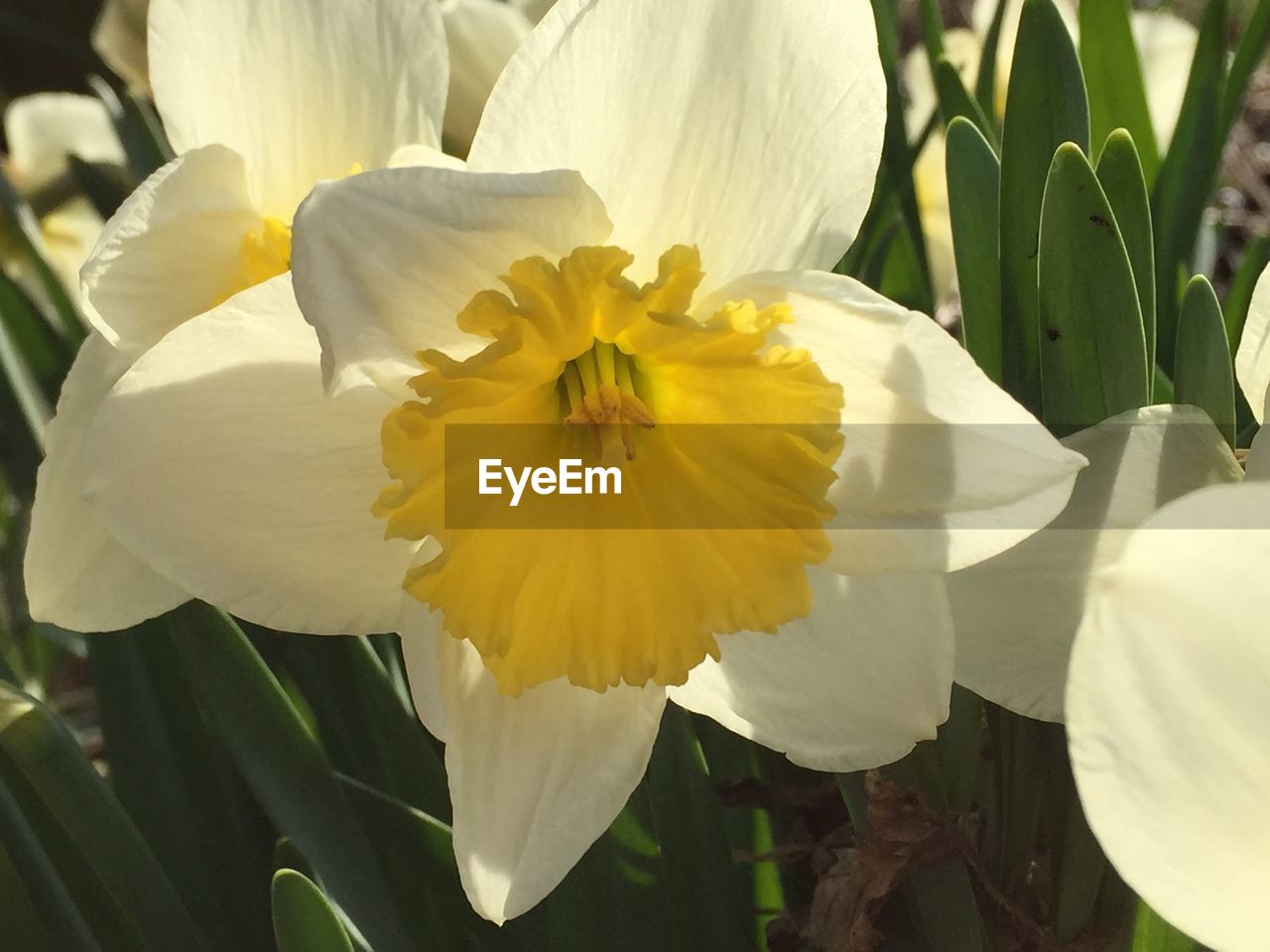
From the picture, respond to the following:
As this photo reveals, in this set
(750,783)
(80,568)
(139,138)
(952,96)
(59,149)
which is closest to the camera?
(80,568)

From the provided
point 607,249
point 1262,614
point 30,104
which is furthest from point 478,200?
point 30,104

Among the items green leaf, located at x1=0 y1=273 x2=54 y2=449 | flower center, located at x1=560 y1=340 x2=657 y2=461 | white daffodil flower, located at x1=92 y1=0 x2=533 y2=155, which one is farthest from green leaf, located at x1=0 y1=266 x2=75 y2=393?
flower center, located at x1=560 y1=340 x2=657 y2=461

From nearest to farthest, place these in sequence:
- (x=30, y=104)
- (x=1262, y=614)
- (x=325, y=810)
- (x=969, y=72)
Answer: (x=1262, y=614), (x=325, y=810), (x=969, y=72), (x=30, y=104)

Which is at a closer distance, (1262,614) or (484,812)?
(1262,614)

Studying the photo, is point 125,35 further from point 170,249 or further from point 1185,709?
point 1185,709

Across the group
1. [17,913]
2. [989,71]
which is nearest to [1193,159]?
[989,71]

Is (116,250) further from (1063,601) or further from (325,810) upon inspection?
(1063,601)
